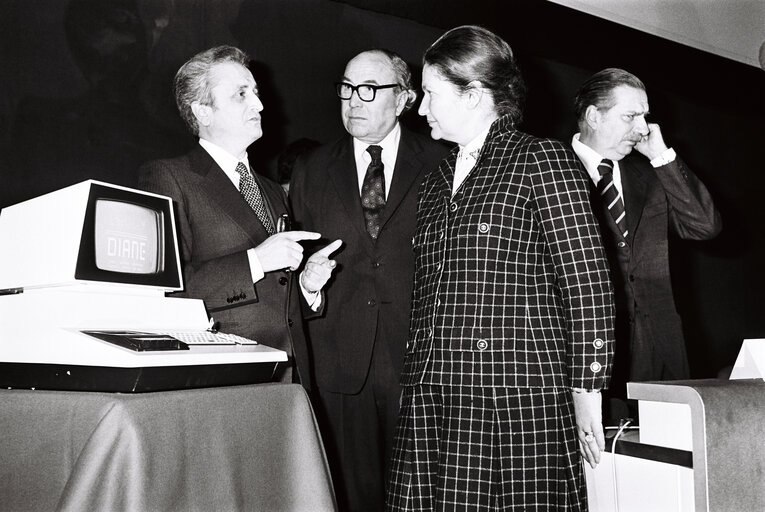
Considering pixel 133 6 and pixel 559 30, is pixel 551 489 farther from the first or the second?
pixel 559 30

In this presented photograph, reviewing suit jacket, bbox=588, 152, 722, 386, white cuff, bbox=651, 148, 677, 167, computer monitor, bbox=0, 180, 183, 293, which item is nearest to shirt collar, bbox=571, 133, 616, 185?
suit jacket, bbox=588, 152, 722, 386

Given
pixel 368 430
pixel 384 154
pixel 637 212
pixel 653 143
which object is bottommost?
pixel 368 430

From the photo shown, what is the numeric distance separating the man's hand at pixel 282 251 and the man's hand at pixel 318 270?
0.15m

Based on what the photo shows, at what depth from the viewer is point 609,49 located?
4.55 m

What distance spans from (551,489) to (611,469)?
305mm

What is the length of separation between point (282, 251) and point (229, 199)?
286 mm

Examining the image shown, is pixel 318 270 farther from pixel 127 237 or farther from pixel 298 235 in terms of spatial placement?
pixel 127 237

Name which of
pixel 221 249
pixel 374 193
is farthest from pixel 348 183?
pixel 221 249

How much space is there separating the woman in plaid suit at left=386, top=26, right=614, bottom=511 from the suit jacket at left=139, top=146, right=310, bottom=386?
0.48m

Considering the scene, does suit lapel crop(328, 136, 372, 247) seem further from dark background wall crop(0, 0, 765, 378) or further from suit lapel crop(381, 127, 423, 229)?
dark background wall crop(0, 0, 765, 378)

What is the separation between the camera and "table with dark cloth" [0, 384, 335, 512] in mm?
1161

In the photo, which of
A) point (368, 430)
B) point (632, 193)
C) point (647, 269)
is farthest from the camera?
point (632, 193)

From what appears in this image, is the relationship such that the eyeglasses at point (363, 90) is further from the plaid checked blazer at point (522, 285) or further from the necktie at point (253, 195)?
the plaid checked blazer at point (522, 285)

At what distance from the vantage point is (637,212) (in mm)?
3018
